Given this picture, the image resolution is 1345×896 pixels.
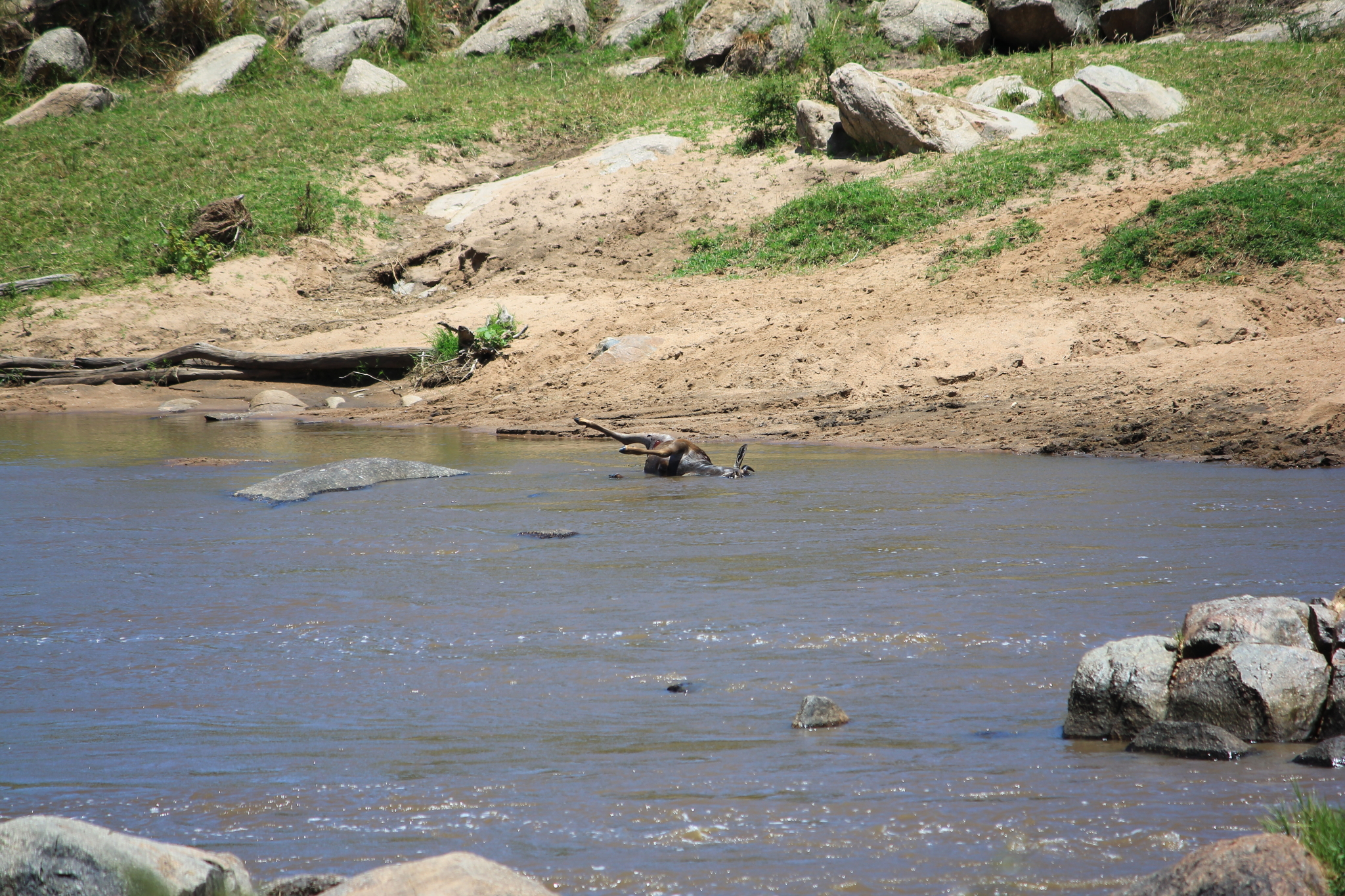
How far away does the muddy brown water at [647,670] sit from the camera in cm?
265

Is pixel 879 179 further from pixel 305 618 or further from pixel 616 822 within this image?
pixel 616 822

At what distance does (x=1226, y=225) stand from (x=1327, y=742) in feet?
33.0

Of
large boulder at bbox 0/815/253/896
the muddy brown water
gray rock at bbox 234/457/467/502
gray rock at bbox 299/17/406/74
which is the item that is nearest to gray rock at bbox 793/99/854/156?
the muddy brown water

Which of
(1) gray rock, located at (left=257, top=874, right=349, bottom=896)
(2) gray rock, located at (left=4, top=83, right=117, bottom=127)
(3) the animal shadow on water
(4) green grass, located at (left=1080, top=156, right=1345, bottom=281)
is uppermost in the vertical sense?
(2) gray rock, located at (left=4, top=83, right=117, bottom=127)

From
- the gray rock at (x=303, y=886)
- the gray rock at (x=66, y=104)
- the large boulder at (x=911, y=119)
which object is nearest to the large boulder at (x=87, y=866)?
the gray rock at (x=303, y=886)

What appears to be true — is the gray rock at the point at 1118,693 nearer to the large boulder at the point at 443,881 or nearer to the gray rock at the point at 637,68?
the large boulder at the point at 443,881

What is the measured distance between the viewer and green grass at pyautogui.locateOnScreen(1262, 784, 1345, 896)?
2094mm

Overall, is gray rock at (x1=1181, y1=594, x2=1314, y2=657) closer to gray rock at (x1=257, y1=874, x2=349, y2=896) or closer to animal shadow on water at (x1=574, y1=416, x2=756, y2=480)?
gray rock at (x1=257, y1=874, x2=349, y2=896)

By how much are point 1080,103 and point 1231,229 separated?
5.25 m

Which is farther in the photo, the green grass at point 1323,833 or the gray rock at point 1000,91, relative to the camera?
the gray rock at point 1000,91

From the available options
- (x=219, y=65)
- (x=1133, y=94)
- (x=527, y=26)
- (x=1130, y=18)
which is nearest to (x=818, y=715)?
(x=1133, y=94)

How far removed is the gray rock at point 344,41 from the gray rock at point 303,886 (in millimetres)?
24305

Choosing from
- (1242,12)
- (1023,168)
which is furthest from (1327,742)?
(1242,12)

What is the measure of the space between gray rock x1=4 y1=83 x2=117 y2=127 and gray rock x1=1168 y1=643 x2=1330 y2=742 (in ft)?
78.7
